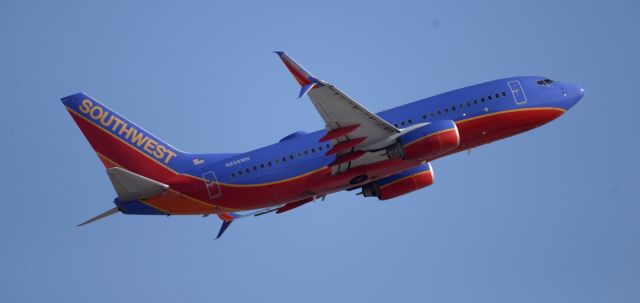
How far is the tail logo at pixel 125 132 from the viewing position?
62.8 meters

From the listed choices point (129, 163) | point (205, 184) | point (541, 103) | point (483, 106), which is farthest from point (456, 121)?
point (129, 163)

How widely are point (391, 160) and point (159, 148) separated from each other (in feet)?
50.4

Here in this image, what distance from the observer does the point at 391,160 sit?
61.1 meters

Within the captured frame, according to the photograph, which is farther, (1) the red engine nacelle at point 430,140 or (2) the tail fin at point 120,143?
(2) the tail fin at point 120,143

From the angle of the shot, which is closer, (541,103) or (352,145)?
(352,145)

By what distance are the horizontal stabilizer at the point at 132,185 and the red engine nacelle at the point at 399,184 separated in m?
14.7

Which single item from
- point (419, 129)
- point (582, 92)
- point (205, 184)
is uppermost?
point (582, 92)

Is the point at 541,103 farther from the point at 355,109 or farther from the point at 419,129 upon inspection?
the point at 355,109

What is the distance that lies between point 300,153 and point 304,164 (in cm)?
79

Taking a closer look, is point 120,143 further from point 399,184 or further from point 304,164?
point 399,184

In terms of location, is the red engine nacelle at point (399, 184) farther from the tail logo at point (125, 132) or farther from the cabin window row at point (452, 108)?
the tail logo at point (125, 132)

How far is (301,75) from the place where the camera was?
5275 cm

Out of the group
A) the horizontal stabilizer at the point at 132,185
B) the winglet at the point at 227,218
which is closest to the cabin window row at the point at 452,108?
the winglet at the point at 227,218

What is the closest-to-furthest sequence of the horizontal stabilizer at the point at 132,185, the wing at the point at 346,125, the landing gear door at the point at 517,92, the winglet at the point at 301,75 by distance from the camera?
the winglet at the point at 301,75 < the wing at the point at 346,125 < the horizontal stabilizer at the point at 132,185 < the landing gear door at the point at 517,92
